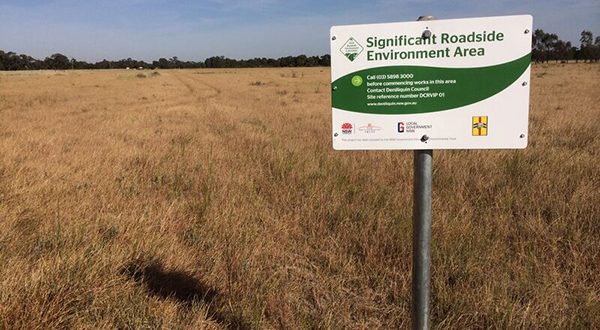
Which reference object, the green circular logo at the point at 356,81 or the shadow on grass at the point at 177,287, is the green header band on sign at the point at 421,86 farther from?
the shadow on grass at the point at 177,287

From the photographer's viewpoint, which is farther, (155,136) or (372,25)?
(155,136)

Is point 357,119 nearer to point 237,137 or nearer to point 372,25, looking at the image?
point 372,25

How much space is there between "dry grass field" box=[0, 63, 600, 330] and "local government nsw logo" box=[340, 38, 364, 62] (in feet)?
4.97

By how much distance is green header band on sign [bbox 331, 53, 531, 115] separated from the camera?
165 cm

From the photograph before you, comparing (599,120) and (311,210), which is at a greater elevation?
(599,120)

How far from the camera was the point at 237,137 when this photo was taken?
8.41 meters

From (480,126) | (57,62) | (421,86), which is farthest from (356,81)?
(57,62)

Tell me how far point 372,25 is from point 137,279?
7.48ft

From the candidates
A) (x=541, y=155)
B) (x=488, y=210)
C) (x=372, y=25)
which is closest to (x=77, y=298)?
(x=372, y=25)

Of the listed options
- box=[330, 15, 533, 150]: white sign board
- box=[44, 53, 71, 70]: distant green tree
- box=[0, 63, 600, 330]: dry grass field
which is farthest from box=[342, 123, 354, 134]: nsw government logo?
box=[44, 53, 71, 70]: distant green tree

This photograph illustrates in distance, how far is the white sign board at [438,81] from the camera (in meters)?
1.64

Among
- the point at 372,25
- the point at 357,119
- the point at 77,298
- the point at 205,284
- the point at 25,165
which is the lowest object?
the point at 205,284

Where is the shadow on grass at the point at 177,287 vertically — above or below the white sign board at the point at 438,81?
below

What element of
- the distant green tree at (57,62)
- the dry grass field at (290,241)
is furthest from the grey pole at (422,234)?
the distant green tree at (57,62)
